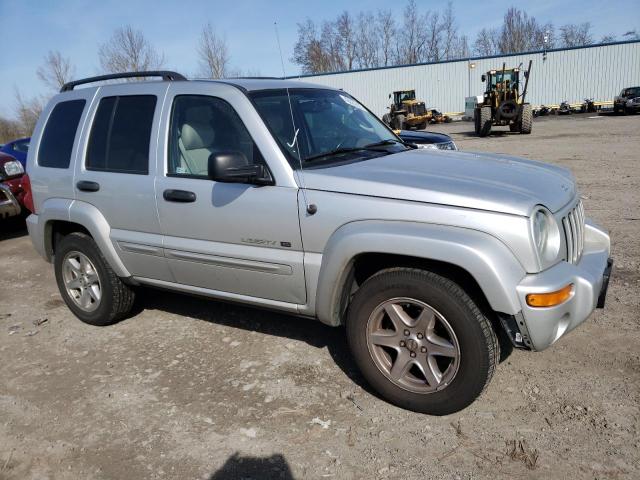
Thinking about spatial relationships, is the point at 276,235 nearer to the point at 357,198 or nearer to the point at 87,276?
the point at 357,198

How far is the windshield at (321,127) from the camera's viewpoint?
3314mm

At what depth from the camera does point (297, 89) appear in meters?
3.84

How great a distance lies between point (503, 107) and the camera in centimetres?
2255

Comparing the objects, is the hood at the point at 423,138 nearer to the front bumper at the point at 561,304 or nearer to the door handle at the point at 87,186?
the door handle at the point at 87,186

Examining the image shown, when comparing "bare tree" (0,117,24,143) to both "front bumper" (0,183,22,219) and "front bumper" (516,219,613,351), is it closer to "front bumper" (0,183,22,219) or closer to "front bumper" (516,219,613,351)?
"front bumper" (0,183,22,219)

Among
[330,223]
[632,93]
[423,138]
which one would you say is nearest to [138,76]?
[330,223]

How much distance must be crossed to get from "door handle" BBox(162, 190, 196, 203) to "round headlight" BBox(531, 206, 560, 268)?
6.91ft

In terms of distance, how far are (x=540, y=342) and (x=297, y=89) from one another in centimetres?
240

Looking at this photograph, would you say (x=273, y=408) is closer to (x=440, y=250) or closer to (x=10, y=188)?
(x=440, y=250)

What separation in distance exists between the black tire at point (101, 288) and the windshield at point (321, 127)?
1949 mm

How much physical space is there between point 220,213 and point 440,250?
147cm

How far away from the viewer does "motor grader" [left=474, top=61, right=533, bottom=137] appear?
22531mm

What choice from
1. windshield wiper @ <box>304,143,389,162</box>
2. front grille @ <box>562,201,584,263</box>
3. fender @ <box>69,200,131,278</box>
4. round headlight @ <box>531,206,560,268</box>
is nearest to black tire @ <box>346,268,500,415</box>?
round headlight @ <box>531,206,560,268</box>

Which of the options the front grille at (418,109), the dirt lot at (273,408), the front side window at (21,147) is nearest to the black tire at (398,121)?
the front grille at (418,109)
